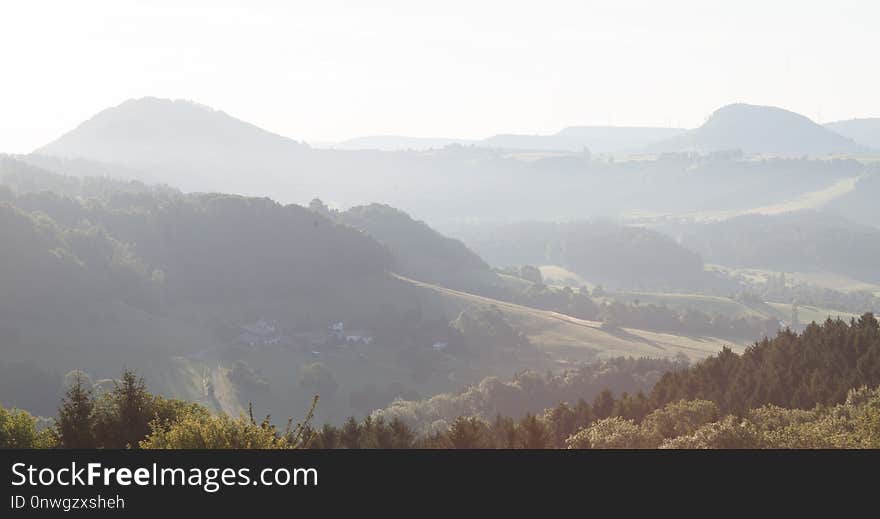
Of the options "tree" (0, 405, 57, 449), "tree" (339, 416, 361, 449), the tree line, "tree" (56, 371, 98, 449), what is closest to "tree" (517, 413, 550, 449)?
the tree line

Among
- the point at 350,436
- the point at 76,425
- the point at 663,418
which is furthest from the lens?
the point at 350,436

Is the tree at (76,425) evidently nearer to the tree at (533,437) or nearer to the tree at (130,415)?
the tree at (130,415)

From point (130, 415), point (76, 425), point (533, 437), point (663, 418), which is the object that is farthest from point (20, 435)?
point (663, 418)

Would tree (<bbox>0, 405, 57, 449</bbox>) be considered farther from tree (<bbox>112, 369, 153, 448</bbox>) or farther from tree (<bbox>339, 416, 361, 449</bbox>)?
tree (<bbox>339, 416, 361, 449</bbox>)

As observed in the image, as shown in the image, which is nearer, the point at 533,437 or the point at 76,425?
the point at 76,425

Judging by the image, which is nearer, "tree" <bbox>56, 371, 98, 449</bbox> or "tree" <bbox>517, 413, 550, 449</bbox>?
→ "tree" <bbox>56, 371, 98, 449</bbox>

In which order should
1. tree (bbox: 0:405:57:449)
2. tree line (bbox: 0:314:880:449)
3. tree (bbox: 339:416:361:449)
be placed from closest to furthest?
tree line (bbox: 0:314:880:449), tree (bbox: 0:405:57:449), tree (bbox: 339:416:361:449)

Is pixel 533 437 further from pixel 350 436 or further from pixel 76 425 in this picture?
pixel 76 425
